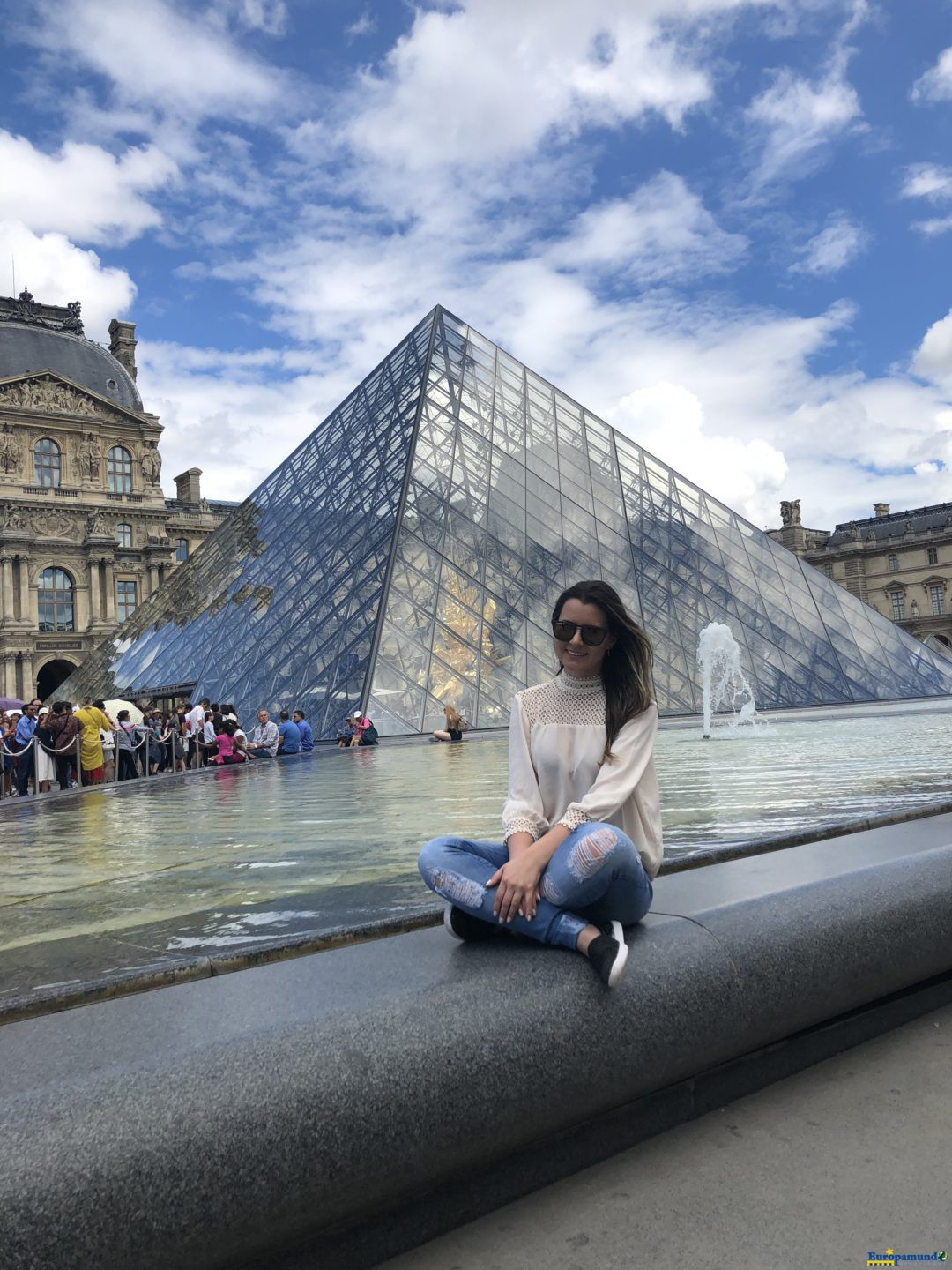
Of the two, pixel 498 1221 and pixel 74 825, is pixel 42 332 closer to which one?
pixel 74 825

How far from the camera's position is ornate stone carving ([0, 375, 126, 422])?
46.6m

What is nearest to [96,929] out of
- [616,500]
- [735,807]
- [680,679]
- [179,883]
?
[179,883]

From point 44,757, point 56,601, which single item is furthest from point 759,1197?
point 56,601

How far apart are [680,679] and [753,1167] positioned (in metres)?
18.0

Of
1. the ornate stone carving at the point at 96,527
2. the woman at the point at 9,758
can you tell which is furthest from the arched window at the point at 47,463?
the woman at the point at 9,758

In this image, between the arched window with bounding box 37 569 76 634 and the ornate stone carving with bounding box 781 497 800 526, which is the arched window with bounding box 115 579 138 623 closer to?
the arched window with bounding box 37 569 76 634

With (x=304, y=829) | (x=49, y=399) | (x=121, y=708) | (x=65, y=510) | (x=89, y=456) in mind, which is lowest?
(x=304, y=829)

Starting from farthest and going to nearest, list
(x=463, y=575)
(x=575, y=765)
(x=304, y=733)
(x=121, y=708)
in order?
(x=463, y=575), (x=121, y=708), (x=304, y=733), (x=575, y=765)

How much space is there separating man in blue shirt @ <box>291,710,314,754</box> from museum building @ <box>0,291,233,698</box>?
33.5m

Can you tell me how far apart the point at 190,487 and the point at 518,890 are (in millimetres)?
60549

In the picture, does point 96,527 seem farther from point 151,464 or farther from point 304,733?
point 304,733

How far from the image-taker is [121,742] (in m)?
13.8

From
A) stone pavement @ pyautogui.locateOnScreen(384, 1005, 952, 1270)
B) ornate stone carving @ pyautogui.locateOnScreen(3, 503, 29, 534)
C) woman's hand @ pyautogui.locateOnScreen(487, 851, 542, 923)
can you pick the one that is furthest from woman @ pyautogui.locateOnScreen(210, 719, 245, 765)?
ornate stone carving @ pyautogui.locateOnScreen(3, 503, 29, 534)

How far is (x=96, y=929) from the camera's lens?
3.10 m
